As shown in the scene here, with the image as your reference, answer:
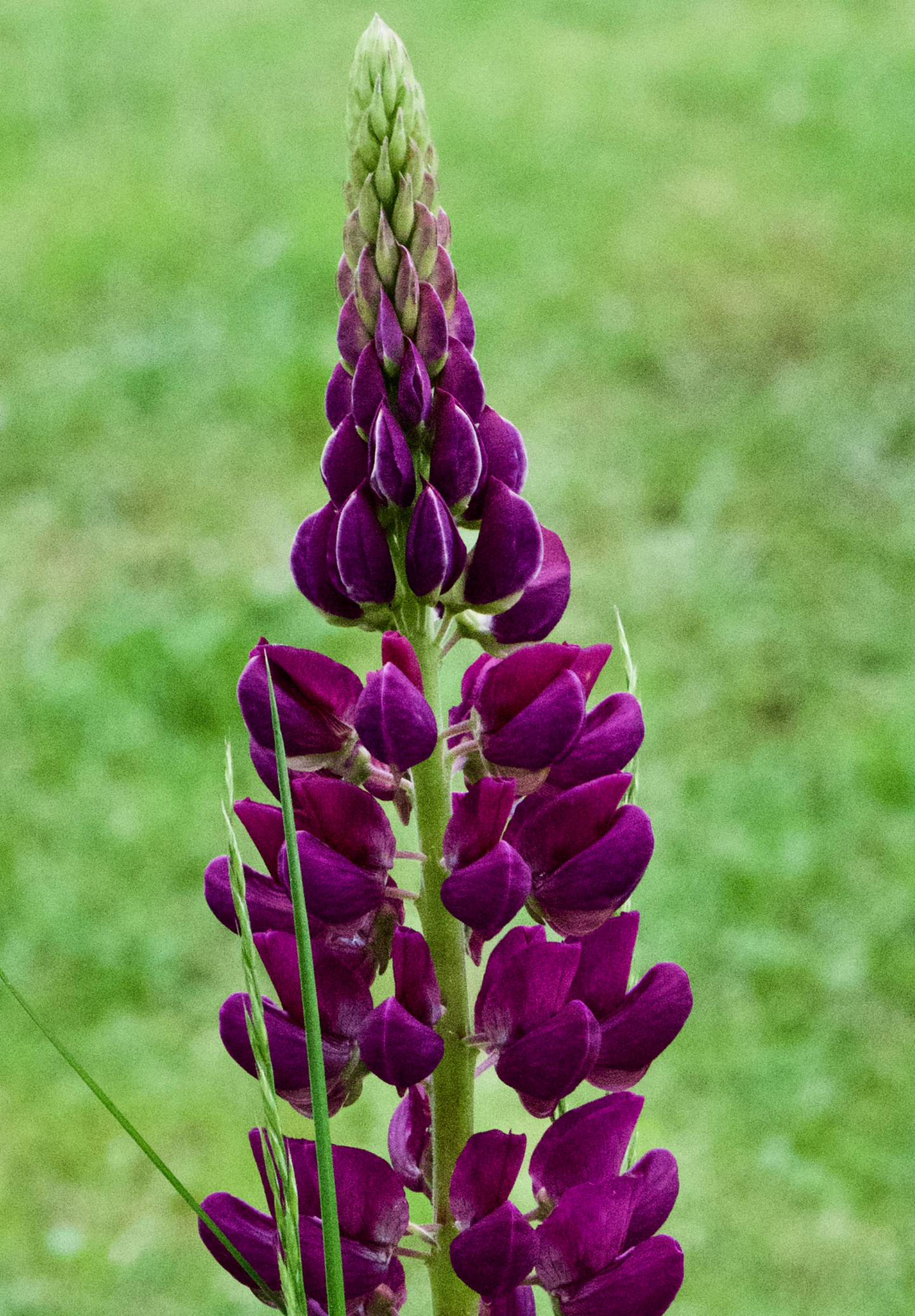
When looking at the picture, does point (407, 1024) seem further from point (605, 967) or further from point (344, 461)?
point (344, 461)

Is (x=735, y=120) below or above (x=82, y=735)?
above

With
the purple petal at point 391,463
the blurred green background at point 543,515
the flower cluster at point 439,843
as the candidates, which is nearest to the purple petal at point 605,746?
the flower cluster at point 439,843

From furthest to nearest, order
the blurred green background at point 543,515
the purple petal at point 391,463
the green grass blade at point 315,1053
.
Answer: the blurred green background at point 543,515
the purple petal at point 391,463
the green grass blade at point 315,1053

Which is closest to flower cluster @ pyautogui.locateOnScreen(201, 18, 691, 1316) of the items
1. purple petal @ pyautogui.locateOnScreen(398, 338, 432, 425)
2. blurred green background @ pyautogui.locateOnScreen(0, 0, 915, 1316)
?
purple petal @ pyautogui.locateOnScreen(398, 338, 432, 425)

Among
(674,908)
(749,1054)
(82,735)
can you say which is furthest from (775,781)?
(82,735)

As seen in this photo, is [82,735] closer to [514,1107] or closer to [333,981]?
[514,1107]

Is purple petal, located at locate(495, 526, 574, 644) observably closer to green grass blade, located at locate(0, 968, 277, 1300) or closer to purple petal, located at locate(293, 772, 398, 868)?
purple petal, located at locate(293, 772, 398, 868)

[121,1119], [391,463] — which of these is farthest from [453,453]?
[121,1119]

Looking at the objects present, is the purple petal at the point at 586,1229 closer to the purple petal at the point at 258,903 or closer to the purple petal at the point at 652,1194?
the purple petal at the point at 652,1194
